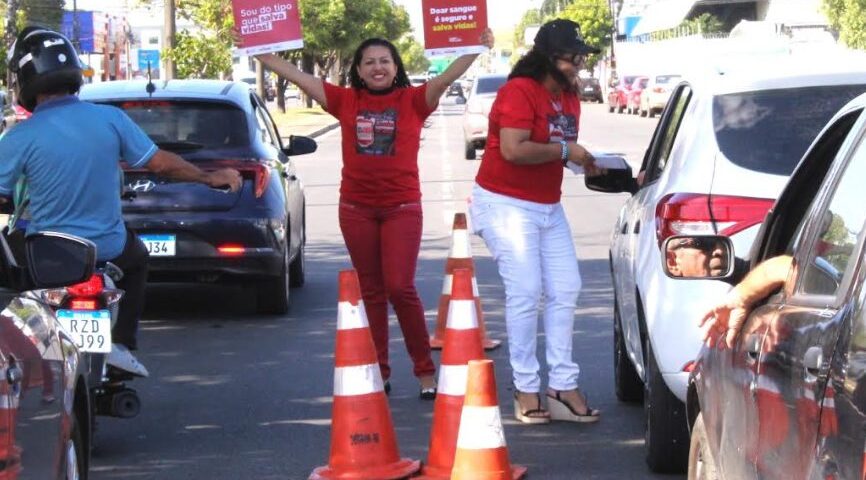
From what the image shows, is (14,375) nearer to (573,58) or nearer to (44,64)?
(44,64)

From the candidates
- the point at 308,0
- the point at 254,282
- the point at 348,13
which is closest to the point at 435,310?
the point at 254,282

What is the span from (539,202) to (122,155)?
1959mm

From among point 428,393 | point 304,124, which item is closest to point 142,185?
point 428,393

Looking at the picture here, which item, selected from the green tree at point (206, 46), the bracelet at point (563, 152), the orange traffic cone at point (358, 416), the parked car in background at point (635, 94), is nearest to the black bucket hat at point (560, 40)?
the bracelet at point (563, 152)

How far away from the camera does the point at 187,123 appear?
10.7 m

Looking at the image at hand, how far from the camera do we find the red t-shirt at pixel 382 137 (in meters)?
8.06

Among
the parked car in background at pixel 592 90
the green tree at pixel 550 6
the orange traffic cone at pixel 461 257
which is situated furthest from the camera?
the green tree at pixel 550 6

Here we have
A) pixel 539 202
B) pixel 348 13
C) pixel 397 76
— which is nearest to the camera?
pixel 539 202

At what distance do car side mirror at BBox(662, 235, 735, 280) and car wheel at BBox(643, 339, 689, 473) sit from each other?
1.91m

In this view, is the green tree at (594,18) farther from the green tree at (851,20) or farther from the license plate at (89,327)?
the license plate at (89,327)

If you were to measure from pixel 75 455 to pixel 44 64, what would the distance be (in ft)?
7.24

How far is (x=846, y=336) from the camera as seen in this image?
3.08m

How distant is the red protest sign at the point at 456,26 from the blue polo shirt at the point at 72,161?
2431mm

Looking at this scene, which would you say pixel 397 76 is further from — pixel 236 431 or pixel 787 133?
pixel 787 133
